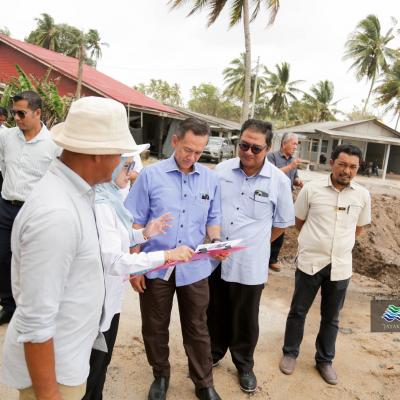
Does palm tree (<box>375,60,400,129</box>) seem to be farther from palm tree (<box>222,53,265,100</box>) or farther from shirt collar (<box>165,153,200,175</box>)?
shirt collar (<box>165,153,200,175</box>)

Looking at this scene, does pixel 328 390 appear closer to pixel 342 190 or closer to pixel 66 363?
pixel 342 190

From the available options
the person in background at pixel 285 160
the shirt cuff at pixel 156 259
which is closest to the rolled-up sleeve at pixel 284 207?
the shirt cuff at pixel 156 259

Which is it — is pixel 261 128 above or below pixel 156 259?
above

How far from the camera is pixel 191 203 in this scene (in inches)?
101

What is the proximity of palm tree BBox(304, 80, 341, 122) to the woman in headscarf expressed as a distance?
Result: 4279 cm

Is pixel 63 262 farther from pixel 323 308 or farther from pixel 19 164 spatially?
pixel 323 308

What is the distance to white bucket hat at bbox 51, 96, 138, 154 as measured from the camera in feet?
4.11

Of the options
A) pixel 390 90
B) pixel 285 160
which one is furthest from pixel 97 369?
pixel 390 90

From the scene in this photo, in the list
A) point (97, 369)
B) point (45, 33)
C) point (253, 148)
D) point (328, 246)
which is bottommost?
point (97, 369)

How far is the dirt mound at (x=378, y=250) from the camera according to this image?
21.9 feet

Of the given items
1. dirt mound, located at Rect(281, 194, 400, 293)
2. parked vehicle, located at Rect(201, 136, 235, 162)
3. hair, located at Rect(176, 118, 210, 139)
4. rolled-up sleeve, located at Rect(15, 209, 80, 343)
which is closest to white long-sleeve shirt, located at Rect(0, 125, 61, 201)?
hair, located at Rect(176, 118, 210, 139)

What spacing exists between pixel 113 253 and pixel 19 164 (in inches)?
88.9

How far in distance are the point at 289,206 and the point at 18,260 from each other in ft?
7.21

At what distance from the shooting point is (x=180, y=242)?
2.56 m
